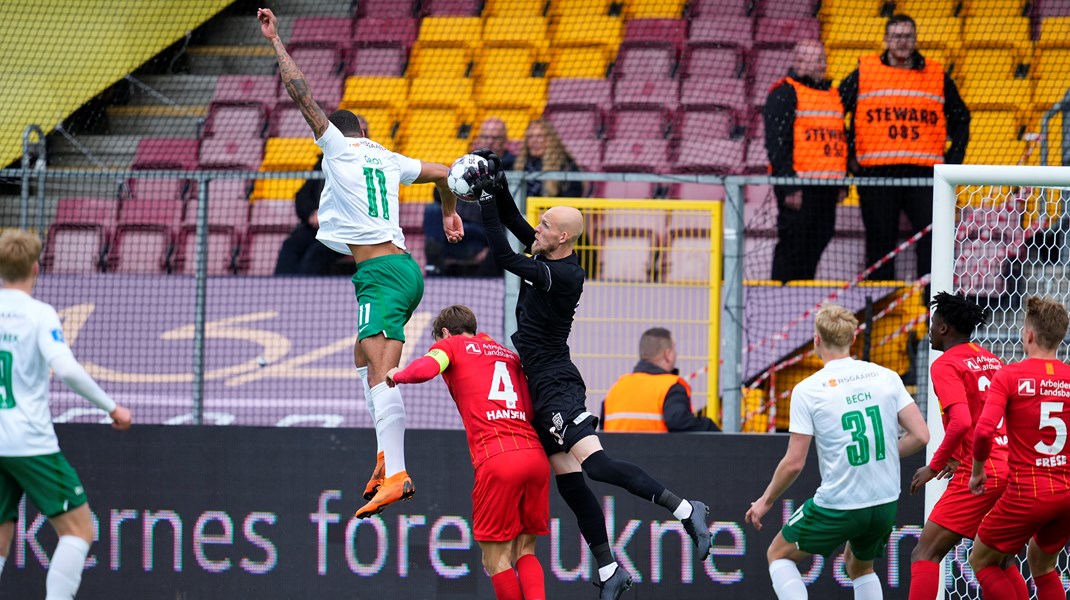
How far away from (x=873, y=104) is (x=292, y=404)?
16.9ft

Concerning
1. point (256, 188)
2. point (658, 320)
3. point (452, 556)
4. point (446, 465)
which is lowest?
point (452, 556)

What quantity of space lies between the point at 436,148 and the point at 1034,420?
7.60 meters

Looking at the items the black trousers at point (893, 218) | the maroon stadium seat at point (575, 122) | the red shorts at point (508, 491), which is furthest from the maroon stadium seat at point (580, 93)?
the red shorts at point (508, 491)

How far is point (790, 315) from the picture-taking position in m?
9.42

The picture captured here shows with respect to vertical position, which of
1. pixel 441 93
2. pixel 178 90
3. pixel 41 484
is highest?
pixel 178 90

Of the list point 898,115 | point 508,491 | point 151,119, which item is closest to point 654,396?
point 508,491

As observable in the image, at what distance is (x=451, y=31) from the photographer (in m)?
14.5

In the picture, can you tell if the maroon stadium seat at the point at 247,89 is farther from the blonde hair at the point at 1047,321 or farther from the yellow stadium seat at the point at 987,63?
the blonde hair at the point at 1047,321

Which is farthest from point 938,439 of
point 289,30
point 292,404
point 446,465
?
point 289,30

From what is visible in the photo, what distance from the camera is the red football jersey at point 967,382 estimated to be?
22.8 feet

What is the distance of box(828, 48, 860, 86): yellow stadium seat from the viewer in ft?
42.9

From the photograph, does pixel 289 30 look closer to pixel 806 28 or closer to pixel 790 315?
pixel 806 28

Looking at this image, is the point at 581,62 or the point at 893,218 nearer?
the point at 893,218

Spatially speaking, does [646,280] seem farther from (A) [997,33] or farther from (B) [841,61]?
(A) [997,33]
